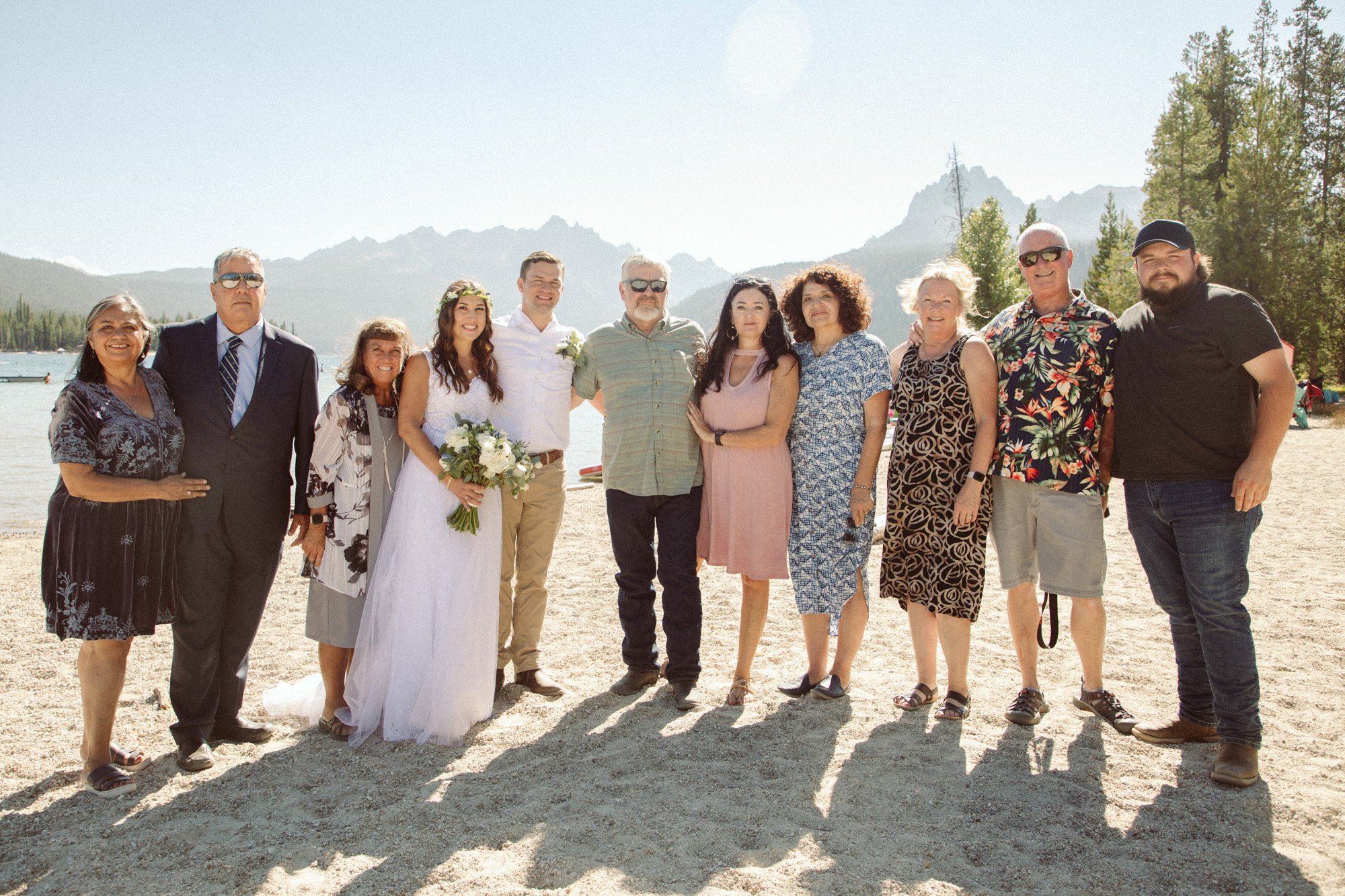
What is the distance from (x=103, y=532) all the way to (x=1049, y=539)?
481cm

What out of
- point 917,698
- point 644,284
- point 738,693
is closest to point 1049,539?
point 917,698

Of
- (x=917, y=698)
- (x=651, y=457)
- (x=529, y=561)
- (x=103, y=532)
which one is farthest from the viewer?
(x=529, y=561)

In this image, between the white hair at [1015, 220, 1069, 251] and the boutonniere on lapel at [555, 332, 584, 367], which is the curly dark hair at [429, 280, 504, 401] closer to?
the boutonniere on lapel at [555, 332, 584, 367]

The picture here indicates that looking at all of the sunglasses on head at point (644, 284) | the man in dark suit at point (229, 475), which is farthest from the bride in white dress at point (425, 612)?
the sunglasses on head at point (644, 284)

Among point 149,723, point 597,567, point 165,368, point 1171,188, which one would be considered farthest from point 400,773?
point 1171,188

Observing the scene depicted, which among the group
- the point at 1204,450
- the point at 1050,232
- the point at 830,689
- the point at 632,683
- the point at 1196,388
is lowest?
the point at 632,683

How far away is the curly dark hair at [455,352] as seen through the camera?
5.00 metres

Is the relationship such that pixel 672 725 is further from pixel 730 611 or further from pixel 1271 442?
pixel 1271 442

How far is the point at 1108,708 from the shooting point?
181 inches

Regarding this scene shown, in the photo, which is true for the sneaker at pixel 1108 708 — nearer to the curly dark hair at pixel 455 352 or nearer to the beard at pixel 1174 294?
the beard at pixel 1174 294

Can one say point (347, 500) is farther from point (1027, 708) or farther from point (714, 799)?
point (1027, 708)

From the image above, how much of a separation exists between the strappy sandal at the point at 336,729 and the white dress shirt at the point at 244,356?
1810mm

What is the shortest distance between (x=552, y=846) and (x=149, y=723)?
3.00 m

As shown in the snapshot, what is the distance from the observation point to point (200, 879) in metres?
3.16
